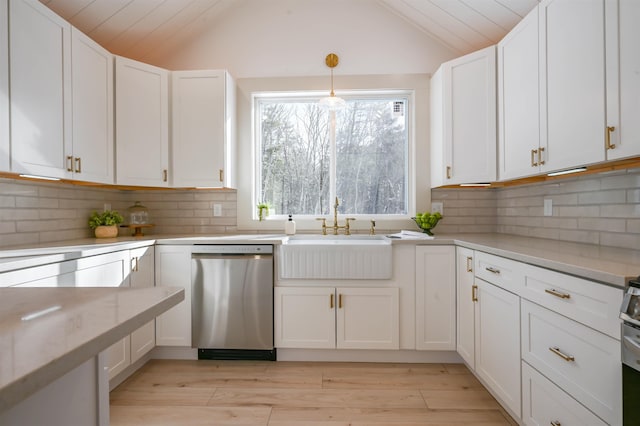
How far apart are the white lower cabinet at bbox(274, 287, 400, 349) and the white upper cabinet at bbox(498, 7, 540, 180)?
1211 mm

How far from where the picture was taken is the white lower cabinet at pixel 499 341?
68.7 inches

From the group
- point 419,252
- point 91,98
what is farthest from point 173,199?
point 419,252

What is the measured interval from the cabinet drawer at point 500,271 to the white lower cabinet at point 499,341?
37 mm

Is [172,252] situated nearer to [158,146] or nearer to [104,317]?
[158,146]

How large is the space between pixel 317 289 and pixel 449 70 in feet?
6.58

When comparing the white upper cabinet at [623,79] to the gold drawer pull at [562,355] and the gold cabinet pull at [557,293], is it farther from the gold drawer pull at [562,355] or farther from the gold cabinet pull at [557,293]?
the gold drawer pull at [562,355]

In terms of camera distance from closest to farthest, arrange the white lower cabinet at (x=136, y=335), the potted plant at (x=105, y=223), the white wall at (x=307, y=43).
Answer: the white lower cabinet at (x=136, y=335)
the potted plant at (x=105, y=223)
the white wall at (x=307, y=43)

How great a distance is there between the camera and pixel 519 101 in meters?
2.17

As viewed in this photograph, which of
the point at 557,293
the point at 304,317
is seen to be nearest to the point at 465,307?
the point at 557,293

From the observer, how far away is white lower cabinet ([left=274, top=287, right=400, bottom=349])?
99.4 inches

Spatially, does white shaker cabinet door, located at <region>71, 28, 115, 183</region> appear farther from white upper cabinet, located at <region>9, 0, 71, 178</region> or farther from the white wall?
the white wall

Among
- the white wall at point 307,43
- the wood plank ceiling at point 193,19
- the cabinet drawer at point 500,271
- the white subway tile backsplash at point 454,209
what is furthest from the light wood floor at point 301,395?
the wood plank ceiling at point 193,19

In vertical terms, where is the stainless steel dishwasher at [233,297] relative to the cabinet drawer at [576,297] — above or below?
below

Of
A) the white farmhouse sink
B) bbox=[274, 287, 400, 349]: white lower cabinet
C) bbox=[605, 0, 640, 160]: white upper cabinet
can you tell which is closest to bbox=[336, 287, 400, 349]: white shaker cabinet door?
bbox=[274, 287, 400, 349]: white lower cabinet
